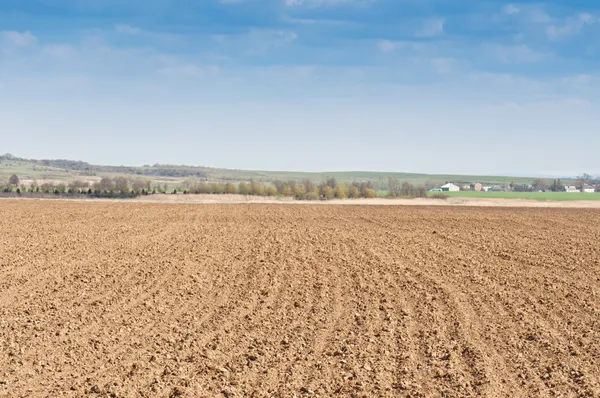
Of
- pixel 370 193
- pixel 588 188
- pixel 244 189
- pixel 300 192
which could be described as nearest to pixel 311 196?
pixel 300 192

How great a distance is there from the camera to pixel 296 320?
38.7 ft

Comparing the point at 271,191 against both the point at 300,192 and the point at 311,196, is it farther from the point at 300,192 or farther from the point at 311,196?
the point at 311,196

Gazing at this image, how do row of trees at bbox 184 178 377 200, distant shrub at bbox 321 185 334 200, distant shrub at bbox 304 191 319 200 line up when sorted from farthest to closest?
row of trees at bbox 184 178 377 200
distant shrub at bbox 321 185 334 200
distant shrub at bbox 304 191 319 200

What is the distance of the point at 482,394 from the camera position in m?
8.02

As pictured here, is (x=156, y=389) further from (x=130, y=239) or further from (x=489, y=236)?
(x=489, y=236)

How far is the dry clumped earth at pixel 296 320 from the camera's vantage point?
334 inches

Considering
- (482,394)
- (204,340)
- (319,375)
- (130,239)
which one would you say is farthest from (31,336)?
(130,239)

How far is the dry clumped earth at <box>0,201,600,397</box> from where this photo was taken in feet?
27.9

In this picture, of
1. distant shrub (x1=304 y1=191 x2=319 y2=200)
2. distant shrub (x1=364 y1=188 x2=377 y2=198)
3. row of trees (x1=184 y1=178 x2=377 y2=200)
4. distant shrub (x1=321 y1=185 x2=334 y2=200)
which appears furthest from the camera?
distant shrub (x1=364 y1=188 x2=377 y2=198)

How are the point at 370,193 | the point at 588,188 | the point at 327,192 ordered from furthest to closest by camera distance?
the point at 588,188
the point at 370,193
the point at 327,192

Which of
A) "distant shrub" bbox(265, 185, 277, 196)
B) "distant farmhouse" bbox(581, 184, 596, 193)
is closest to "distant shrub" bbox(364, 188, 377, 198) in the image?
"distant shrub" bbox(265, 185, 277, 196)

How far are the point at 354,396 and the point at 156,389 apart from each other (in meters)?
2.35

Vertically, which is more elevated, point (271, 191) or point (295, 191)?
point (295, 191)

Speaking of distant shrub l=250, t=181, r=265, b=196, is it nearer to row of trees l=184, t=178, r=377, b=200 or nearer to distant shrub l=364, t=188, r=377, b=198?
row of trees l=184, t=178, r=377, b=200
